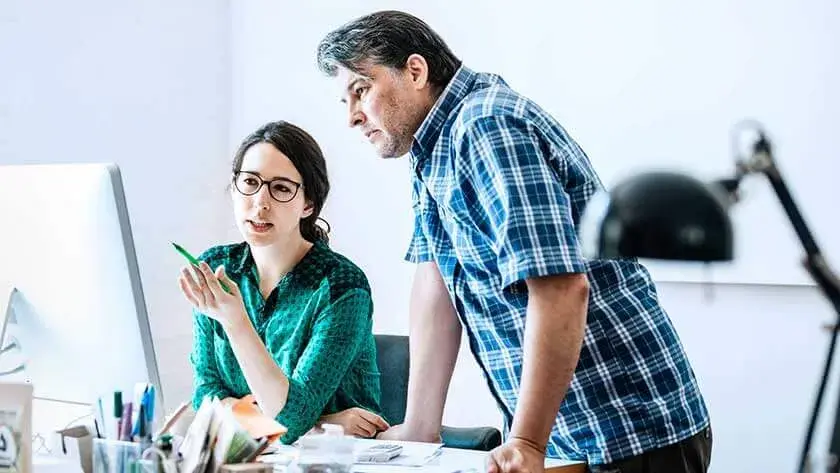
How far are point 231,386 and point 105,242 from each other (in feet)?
2.15

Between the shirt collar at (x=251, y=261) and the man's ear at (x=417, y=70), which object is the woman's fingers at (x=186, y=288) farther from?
the man's ear at (x=417, y=70)

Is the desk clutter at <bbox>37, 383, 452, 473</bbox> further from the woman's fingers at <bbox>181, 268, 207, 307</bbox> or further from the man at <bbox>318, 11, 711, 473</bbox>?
the woman's fingers at <bbox>181, 268, 207, 307</bbox>

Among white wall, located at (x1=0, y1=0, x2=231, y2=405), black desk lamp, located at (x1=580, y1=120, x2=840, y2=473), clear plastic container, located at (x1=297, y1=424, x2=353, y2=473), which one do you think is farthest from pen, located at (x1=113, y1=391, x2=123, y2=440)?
white wall, located at (x1=0, y1=0, x2=231, y2=405)

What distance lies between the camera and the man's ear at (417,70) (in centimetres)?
163

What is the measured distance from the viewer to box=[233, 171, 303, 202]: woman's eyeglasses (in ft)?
6.63

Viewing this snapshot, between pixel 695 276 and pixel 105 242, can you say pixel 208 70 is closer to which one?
pixel 695 276

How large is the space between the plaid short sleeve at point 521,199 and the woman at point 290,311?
58 centimetres

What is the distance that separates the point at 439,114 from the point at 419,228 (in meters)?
0.24

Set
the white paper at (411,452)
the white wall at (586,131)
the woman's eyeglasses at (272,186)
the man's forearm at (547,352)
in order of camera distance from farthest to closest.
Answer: the white wall at (586,131) < the woman's eyeglasses at (272,186) < the white paper at (411,452) < the man's forearm at (547,352)

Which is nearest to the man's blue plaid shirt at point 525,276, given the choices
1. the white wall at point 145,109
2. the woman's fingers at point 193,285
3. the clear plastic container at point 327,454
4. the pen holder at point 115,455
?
the clear plastic container at point 327,454

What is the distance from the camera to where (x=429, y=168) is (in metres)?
1.58

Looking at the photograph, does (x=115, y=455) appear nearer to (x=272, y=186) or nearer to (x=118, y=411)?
(x=118, y=411)

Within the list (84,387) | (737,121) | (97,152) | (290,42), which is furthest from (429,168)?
(290,42)

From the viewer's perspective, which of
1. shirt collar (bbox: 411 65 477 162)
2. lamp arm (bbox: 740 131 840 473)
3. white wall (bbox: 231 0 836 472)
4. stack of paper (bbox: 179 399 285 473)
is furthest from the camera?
white wall (bbox: 231 0 836 472)
